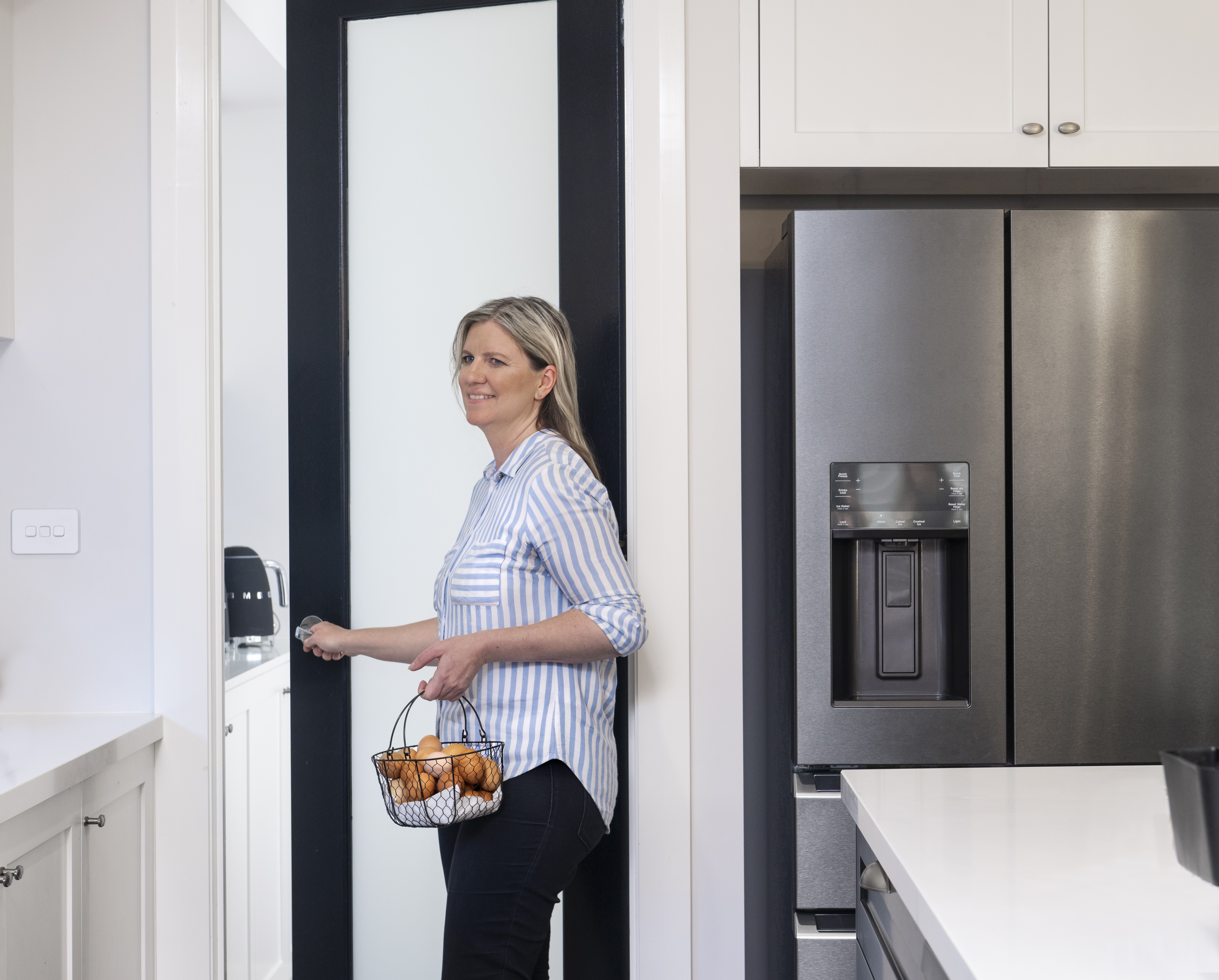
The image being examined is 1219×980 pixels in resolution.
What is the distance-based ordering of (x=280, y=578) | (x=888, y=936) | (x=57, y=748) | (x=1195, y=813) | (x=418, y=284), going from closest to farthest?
(x=1195, y=813), (x=888, y=936), (x=57, y=748), (x=418, y=284), (x=280, y=578)

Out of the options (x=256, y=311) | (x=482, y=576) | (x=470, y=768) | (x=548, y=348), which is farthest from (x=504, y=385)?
(x=256, y=311)

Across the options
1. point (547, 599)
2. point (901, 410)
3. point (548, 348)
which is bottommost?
point (547, 599)

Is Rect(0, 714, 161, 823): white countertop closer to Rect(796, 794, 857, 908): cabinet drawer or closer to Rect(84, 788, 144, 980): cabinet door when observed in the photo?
Rect(84, 788, 144, 980): cabinet door

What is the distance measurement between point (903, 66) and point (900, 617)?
1.00 m

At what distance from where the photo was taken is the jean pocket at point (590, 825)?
4.15 ft

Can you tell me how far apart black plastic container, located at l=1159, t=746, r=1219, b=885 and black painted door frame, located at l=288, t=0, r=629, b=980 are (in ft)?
3.68

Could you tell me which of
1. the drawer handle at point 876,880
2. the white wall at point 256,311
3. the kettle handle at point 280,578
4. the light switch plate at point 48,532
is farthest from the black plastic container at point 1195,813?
the white wall at point 256,311

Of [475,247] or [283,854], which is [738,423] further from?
[283,854]

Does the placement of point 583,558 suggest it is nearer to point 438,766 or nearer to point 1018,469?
point 438,766

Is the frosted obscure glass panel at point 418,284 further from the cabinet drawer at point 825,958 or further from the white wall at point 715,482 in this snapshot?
the cabinet drawer at point 825,958

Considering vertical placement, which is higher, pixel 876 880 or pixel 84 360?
pixel 84 360

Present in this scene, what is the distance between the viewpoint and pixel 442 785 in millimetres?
1169

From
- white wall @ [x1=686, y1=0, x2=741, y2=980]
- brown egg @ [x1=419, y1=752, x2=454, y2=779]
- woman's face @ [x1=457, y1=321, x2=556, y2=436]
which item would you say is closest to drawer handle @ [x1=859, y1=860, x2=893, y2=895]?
brown egg @ [x1=419, y1=752, x2=454, y2=779]

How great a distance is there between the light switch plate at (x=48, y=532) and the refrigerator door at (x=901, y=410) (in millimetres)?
1341
